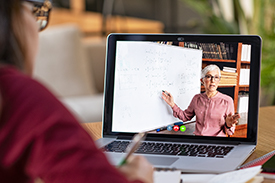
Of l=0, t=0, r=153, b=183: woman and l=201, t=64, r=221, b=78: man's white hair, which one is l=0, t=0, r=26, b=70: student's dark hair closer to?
l=0, t=0, r=153, b=183: woman

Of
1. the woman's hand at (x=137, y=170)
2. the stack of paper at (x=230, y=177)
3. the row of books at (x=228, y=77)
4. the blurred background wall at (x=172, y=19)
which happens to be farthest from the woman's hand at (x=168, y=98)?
the blurred background wall at (x=172, y=19)

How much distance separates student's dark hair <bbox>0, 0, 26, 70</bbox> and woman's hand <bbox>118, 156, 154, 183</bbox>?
171 millimetres

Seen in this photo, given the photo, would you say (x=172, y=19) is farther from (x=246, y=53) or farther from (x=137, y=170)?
(x=137, y=170)

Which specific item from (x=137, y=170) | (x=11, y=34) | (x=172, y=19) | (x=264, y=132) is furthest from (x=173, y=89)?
(x=172, y=19)

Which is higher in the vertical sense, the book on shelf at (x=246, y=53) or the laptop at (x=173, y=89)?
the book on shelf at (x=246, y=53)

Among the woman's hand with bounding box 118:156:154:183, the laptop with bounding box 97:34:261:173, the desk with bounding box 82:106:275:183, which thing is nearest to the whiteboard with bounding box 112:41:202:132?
the laptop with bounding box 97:34:261:173

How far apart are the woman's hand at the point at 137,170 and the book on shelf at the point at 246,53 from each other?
1.53 ft

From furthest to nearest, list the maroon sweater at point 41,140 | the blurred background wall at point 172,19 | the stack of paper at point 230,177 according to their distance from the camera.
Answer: the blurred background wall at point 172,19
the stack of paper at point 230,177
the maroon sweater at point 41,140

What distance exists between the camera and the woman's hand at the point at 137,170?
15.9 inches

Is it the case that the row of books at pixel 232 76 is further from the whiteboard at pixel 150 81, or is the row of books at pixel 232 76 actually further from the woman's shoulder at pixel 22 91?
the woman's shoulder at pixel 22 91

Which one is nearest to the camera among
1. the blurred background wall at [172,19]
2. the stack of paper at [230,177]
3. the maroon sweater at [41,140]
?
the maroon sweater at [41,140]

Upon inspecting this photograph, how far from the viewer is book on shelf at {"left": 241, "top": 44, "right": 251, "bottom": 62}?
80 cm

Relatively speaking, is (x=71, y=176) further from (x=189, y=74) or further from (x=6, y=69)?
(x=189, y=74)

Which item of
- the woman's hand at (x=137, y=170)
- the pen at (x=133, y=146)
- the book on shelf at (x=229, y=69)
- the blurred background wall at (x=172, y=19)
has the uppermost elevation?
the blurred background wall at (x=172, y=19)
